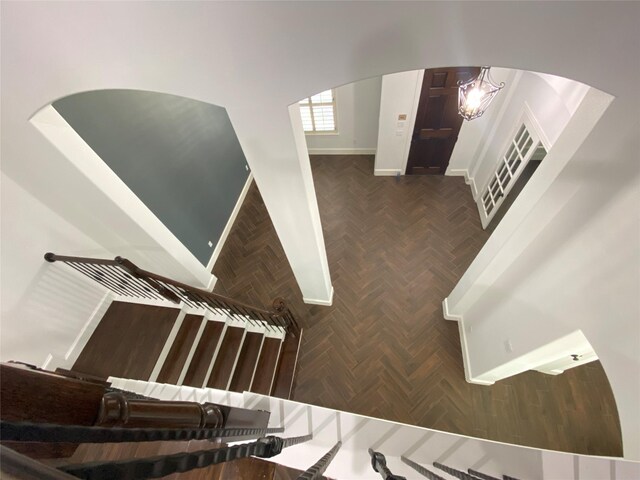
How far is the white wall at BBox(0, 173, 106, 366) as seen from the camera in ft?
8.67

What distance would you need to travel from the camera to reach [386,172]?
5.80 m

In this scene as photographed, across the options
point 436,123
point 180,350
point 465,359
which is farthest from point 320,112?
point 465,359

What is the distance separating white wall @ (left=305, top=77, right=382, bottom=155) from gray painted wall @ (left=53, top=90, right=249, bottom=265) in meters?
1.82

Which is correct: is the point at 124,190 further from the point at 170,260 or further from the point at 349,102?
the point at 349,102

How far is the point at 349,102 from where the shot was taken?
5.49 m

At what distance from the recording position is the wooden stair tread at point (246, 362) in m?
3.42

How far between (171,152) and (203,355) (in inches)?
97.7

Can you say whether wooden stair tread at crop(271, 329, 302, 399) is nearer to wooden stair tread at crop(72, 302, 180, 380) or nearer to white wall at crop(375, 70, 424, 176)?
wooden stair tread at crop(72, 302, 180, 380)

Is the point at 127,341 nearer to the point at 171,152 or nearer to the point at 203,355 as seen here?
the point at 203,355

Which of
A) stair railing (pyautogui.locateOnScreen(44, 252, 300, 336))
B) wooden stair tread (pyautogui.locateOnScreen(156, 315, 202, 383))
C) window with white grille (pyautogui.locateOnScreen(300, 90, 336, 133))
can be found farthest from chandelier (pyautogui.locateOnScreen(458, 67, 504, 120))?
wooden stair tread (pyautogui.locateOnScreen(156, 315, 202, 383))

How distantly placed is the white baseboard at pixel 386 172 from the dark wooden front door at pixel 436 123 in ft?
0.71

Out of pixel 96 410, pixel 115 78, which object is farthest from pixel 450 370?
pixel 115 78

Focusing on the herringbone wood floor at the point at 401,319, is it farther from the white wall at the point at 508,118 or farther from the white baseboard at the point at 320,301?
the white wall at the point at 508,118

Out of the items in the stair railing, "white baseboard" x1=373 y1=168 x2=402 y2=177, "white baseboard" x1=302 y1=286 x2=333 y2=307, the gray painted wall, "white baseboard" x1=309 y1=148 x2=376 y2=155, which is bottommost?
the stair railing
